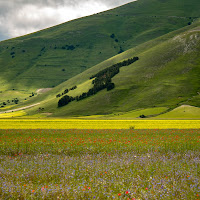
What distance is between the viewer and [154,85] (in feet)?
515

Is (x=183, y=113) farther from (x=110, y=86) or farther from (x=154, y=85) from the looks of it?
(x=110, y=86)

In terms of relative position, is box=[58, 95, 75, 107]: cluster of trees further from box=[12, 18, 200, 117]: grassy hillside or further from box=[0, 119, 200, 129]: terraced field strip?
box=[0, 119, 200, 129]: terraced field strip

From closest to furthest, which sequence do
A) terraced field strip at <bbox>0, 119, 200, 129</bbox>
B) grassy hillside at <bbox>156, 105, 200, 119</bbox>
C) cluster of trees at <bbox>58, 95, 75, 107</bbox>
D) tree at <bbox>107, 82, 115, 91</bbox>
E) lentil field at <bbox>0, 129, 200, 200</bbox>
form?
1. lentil field at <bbox>0, 129, 200, 200</bbox>
2. terraced field strip at <bbox>0, 119, 200, 129</bbox>
3. grassy hillside at <bbox>156, 105, 200, 119</bbox>
4. tree at <bbox>107, 82, 115, 91</bbox>
5. cluster of trees at <bbox>58, 95, 75, 107</bbox>

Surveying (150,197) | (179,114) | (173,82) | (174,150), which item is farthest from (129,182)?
(173,82)

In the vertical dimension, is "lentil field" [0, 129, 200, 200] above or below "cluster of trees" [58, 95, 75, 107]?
below

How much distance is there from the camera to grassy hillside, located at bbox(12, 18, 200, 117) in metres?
141

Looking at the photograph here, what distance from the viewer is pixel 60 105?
168 m

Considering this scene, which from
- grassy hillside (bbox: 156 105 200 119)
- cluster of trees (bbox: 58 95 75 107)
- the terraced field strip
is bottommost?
grassy hillside (bbox: 156 105 200 119)

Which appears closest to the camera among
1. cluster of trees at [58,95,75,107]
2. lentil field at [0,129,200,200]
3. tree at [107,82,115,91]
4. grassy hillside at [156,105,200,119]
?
lentil field at [0,129,200,200]

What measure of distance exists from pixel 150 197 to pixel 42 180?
6084mm

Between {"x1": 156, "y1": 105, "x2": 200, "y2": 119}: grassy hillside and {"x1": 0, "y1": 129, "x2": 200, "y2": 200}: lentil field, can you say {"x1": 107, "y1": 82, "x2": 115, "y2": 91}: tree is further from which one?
{"x1": 0, "y1": 129, "x2": 200, "y2": 200}: lentil field

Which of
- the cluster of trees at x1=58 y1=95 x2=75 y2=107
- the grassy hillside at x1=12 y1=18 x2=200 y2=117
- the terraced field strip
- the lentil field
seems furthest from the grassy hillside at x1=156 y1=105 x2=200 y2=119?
the lentil field

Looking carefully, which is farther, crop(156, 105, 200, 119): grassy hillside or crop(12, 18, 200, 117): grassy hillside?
crop(12, 18, 200, 117): grassy hillside

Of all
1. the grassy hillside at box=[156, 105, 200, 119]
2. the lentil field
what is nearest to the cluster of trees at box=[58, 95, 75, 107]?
the grassy hillside at box=[156, 105, 200, 119]
